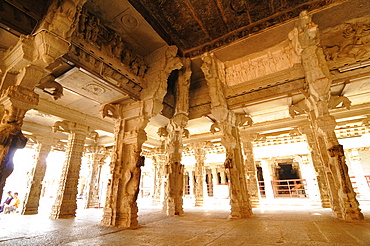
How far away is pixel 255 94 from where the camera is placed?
20.9 feet

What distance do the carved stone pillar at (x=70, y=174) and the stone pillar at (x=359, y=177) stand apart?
55.5 ft

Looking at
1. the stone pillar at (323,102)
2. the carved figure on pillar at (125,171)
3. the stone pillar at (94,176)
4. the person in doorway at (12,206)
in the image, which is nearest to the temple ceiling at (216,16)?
the stone pillar at (323,102)

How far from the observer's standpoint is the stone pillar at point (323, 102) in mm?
4910

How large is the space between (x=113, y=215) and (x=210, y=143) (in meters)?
8.04

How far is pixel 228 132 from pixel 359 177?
12.5m

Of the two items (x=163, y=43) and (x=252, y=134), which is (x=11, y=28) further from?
(x=252, y=134)

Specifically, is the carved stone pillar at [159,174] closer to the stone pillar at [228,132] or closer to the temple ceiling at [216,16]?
the stone pillar at [228,132]

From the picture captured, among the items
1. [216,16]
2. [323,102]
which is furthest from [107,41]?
[323,102]

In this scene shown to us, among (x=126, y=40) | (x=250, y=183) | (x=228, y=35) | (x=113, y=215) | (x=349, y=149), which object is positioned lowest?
(x=113, y=215)

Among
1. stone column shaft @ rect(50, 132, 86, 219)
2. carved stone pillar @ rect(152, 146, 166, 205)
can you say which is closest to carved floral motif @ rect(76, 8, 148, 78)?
stone column shaft @ rect(50, 132, 86, 219)

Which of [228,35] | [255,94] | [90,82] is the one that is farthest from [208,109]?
[90,82]

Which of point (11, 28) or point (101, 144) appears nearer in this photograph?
point (11, 28)

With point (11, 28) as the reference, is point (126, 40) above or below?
above

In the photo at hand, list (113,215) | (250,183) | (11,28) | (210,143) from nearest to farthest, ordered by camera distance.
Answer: (11,28) < (113,215) < (250,183) < (210,143)
